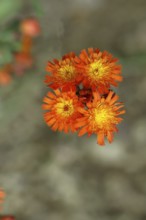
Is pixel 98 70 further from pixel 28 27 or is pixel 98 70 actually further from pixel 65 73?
pixel 28 27

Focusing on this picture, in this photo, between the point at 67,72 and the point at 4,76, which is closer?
the point at 67,72

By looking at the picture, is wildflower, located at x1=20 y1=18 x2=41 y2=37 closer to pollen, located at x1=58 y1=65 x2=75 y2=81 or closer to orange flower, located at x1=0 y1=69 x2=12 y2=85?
orange flower, located at x1=0 y1=69 x2=12 y2=85

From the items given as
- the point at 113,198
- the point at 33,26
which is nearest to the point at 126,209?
the point at 113,198

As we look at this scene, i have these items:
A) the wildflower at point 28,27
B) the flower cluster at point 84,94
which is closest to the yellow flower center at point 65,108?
the flower cluster at point 84,94

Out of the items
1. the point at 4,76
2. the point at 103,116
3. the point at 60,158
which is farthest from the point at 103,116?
the point at 60,158

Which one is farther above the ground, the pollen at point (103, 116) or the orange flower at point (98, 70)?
the orange flower at point (98, 70)

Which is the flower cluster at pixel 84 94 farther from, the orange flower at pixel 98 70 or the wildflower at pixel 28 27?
the wildflower at pixel 28 27

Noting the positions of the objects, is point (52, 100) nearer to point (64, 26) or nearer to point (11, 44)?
point (11, 44)
